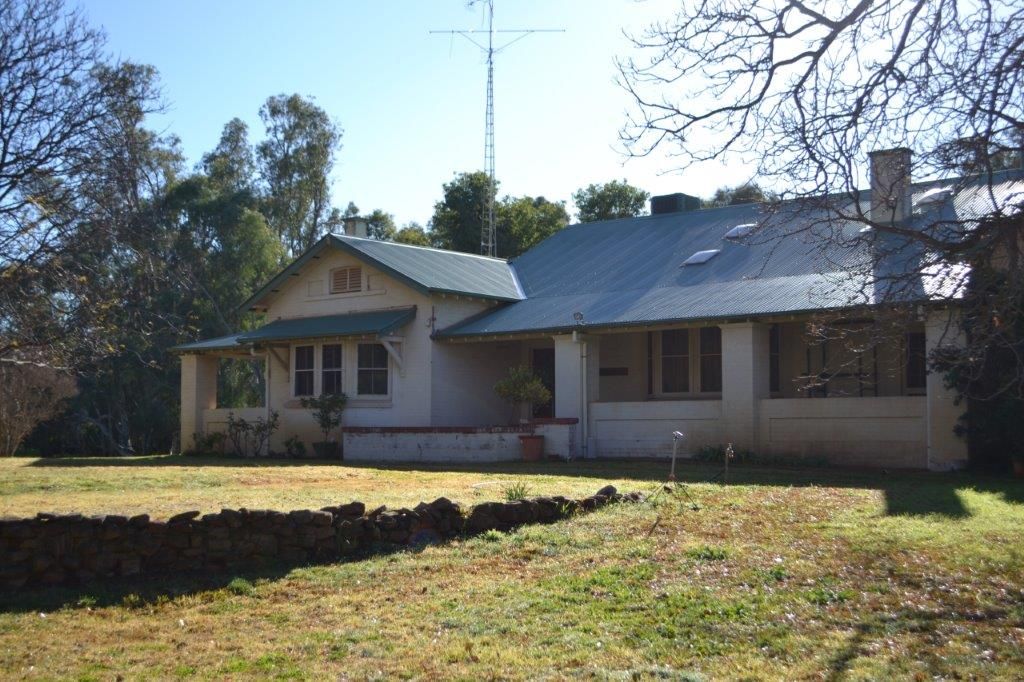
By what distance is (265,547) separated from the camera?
1038cm

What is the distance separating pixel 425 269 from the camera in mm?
26938

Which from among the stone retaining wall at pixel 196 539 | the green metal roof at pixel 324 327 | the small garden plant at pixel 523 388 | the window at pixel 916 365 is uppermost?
the green metal roof at pixel 324 327

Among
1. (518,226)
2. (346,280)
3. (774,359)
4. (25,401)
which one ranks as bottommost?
(25,401)

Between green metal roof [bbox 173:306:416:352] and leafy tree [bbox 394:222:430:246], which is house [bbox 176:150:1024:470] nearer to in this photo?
green metal roof [bbox 173:306:416:352]

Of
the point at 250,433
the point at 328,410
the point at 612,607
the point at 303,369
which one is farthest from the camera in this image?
the point at 250,433

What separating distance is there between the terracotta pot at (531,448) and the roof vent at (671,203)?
10.9 meters

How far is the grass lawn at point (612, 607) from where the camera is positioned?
7387 mm

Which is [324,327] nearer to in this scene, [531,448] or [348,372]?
[348,372]

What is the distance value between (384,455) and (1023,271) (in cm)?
1703

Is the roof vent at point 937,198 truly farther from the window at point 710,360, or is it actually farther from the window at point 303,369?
the window at point 303,369

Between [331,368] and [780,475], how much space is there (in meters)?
13.5

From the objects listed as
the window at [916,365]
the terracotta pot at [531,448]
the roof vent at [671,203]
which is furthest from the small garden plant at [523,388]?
the roof vent at [671,203]

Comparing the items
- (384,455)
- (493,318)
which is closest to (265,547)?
(384,455)

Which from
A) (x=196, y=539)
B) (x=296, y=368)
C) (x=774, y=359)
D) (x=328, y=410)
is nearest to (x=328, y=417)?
(x=328, y=410)
